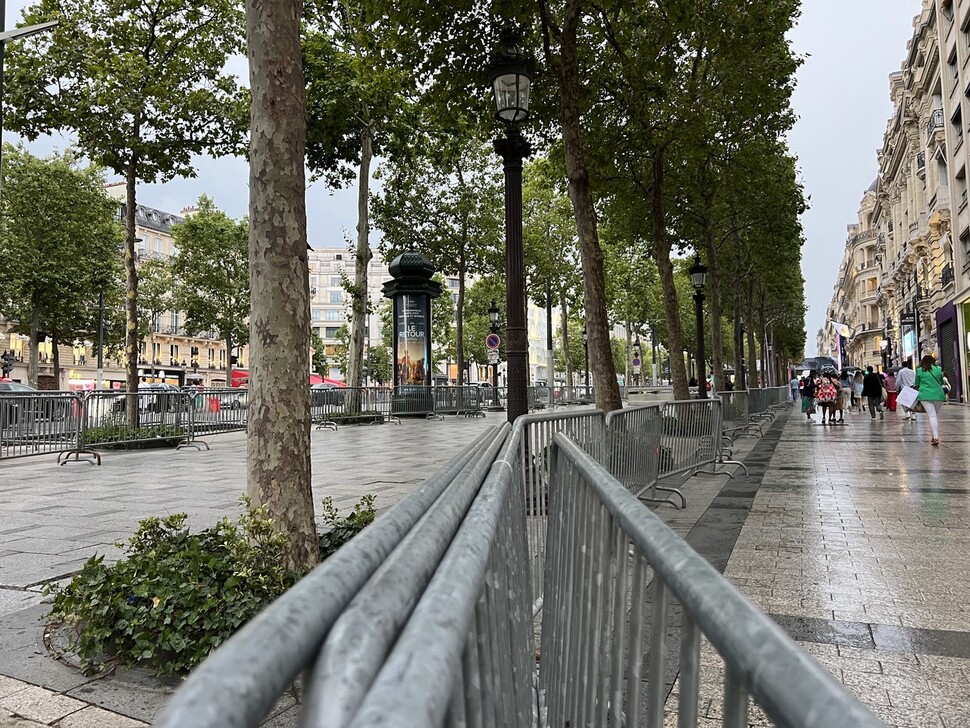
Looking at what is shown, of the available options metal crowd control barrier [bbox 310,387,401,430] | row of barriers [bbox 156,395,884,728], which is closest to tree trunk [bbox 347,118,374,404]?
metal crowd control barrier [bbox 310,387,401,430]

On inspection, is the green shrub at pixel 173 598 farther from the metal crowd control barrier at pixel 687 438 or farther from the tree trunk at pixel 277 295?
the metal crowd control barrier at pixel 687 438

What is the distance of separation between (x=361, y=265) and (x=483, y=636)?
79.8 ft

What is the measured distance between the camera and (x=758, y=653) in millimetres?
689

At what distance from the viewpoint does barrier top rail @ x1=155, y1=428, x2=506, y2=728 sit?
1.71ft

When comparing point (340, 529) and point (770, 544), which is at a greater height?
point (340, 529)

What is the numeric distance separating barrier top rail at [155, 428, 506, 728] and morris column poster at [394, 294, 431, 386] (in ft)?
91.9

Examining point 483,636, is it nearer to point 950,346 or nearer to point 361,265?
point 361,265

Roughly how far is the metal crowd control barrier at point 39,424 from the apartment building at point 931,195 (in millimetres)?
31185

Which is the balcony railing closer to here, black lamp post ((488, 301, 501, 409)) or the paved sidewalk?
black lamp post ((488, 301, 501, 409))

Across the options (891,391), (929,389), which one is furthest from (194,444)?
(891,391)

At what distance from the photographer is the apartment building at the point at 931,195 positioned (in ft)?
99.5

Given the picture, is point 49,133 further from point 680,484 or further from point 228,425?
point 680,484

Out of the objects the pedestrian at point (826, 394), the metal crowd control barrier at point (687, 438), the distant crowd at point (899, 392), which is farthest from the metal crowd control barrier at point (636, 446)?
the pedestrian at point (826, 394)

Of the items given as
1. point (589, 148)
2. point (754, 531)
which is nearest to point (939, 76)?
point (589, 148)
